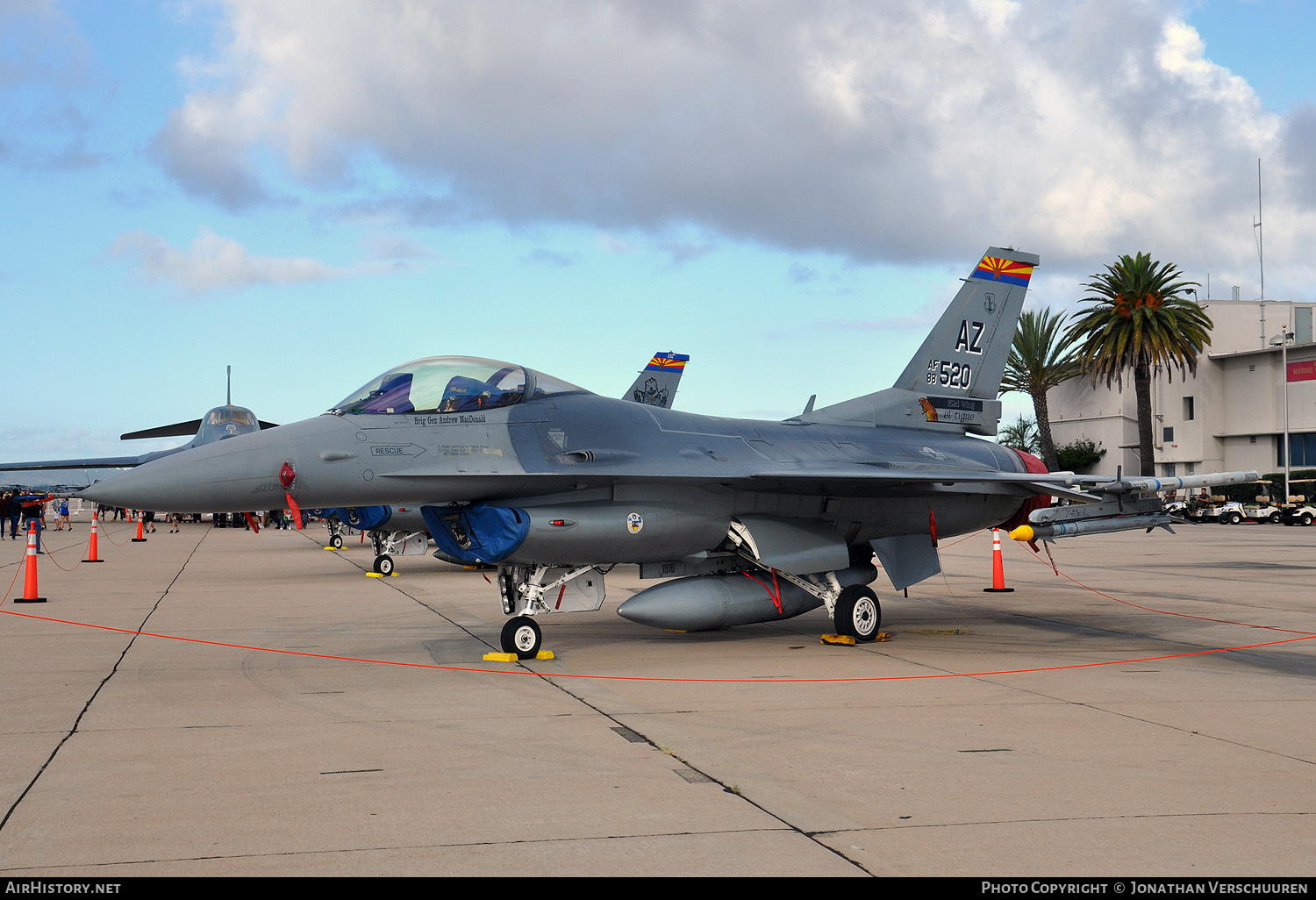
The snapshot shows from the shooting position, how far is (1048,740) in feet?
19.9

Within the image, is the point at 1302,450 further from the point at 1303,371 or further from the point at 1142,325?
the point at 1142,325

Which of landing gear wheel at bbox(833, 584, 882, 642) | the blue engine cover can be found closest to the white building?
landing gear wheel at bbox(833, 584, 882, 642)

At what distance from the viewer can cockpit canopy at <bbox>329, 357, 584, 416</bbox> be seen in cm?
902

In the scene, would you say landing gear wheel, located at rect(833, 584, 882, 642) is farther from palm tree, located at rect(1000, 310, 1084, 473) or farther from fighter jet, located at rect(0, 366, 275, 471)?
palm tree, located at rect(1000, 310, 1084, 473)

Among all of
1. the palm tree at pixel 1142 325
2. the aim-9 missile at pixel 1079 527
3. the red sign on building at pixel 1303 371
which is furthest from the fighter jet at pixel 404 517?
the red sign on building at pixel 1303 371

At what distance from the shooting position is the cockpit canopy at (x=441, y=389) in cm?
902

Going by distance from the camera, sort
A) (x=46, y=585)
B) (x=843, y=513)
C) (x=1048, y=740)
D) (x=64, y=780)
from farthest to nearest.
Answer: (x=46, y=585) < (x=843, y=513) < (x=1048, y=740) < (x=64, y=780)

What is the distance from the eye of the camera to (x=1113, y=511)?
424 inches

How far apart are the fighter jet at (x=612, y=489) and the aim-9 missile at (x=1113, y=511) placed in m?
0.06

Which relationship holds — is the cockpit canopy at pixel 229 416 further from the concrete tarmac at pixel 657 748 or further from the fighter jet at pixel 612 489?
the fighter jet at pixel 612 489

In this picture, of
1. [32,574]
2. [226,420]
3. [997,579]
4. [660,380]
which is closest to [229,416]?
[226,420]
